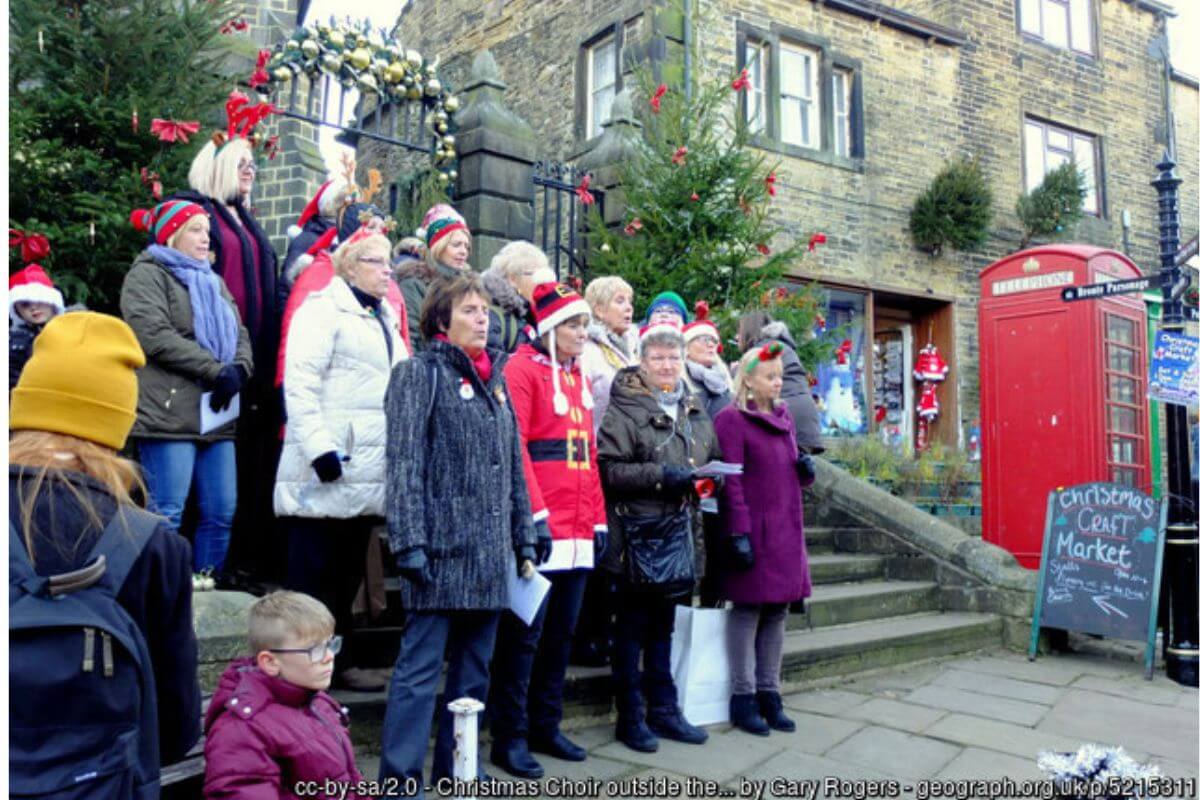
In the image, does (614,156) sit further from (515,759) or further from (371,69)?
(515,759)

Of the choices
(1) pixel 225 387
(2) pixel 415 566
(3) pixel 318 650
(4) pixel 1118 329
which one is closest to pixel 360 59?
(1) pixel 225 387

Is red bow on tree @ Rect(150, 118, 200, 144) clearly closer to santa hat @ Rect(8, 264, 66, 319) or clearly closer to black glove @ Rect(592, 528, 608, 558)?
santa hat @ Rect(8, 264, 66, 319)

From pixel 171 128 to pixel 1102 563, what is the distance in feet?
21.7

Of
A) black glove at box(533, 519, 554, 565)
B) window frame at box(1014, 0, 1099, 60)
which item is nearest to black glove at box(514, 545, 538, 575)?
black glove at box(533, 519, 554, 565)

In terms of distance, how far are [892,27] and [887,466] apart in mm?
7962

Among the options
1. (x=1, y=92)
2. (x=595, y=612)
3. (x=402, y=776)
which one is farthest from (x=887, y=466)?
(x=1, y=92)

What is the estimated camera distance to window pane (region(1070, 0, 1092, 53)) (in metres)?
17.5

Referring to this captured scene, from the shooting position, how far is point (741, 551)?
471 centimetres

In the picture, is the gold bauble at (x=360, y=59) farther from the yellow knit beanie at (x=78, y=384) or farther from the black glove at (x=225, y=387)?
the yellow knit beanie at (x=78, y=384)

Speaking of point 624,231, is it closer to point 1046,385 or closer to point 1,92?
point 1046,385

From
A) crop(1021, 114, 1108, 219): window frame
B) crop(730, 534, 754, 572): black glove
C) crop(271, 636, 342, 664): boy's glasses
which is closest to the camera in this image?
crop(271, 636, 342, 664): boy's glasses

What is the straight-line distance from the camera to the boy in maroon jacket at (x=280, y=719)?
2578 millimetres

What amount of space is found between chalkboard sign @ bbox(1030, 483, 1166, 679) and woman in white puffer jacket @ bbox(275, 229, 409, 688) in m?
5.09

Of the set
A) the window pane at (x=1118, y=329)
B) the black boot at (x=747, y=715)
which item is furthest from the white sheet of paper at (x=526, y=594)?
the window pane at (x=1118, y=329)
